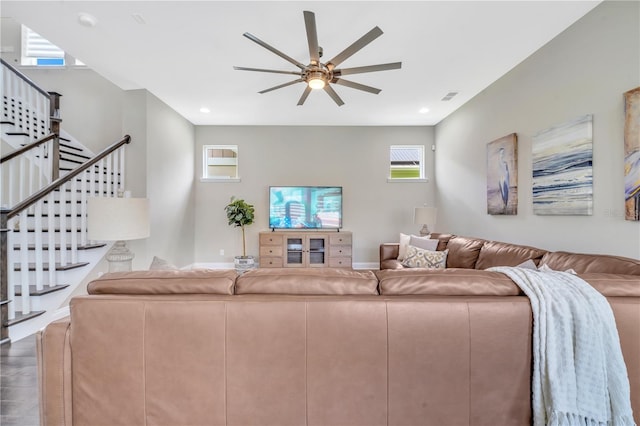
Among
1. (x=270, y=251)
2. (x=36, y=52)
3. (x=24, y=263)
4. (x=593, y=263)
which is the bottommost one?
(x=270, y=251)

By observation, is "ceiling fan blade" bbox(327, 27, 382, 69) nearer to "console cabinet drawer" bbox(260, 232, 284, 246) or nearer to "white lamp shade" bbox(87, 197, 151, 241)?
"white lamp shade" bbox(87, 197, 151, 241)

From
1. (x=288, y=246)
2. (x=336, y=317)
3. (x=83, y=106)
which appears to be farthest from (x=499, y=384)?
(x=83, y=106)

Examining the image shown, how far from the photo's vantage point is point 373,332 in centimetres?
116

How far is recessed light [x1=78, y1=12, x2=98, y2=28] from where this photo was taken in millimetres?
2294

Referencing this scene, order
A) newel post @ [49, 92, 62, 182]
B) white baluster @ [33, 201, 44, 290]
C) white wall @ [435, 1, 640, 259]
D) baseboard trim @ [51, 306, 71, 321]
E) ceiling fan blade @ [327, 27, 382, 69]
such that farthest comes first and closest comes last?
newel post @ [49, 92, 62, 182] < baseboard trim @ [51, 306, 71, 321] < white baluster @ [33, 201, 44, 290] < white wall @ [435, 1, 640, 259] < ceiling fan blade @ [327, 27, 382, 69]

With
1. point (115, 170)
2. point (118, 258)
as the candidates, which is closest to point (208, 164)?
point (115, 170)

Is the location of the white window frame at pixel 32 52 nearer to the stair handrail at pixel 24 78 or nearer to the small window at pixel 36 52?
the small window at pixel 36 52

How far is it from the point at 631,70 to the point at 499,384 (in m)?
2.43

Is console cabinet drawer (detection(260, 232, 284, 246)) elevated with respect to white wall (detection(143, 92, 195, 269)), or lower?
lower

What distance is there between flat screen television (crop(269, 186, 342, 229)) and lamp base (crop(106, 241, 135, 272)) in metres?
3.21

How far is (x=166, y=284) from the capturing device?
1.25 m

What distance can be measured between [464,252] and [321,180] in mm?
2917

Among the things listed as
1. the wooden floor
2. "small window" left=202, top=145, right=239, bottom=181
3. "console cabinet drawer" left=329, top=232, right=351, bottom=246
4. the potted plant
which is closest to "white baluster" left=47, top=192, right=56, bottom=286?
the wooden floor

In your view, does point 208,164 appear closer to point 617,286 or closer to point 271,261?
point 271,261
